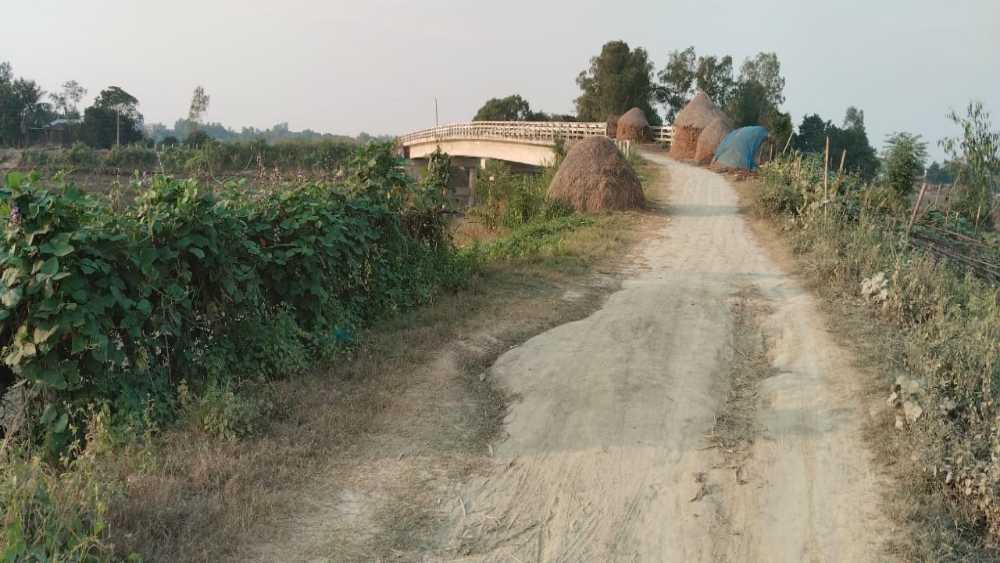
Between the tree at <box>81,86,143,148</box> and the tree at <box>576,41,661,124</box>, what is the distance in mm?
31604

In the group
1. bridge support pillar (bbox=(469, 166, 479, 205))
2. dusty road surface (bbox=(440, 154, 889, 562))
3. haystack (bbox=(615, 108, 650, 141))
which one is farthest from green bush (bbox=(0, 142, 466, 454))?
haystack (bbox=(615, 108, 650, 141))

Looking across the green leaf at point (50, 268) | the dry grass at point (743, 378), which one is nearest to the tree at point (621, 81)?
the dry grass at point (743, 378)

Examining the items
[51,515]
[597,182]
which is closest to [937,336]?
[51,515]

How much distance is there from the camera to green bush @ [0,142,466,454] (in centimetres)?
479

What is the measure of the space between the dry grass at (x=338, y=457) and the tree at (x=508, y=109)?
5825cm

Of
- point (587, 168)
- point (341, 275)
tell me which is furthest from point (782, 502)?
point (587, 168)

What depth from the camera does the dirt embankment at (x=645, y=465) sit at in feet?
14.1

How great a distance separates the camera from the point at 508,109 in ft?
212

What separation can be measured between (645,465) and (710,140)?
2495 centimetres

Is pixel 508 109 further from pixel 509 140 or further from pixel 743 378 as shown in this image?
pixel 743 378

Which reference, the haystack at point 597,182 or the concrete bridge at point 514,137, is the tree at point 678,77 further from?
the haystack at point 597,182

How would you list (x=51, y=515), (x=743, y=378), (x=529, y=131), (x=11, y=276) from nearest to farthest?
(x=51, y=515)
(x=11, y=276)
(x=743, y=378)
(x=529, y=131)

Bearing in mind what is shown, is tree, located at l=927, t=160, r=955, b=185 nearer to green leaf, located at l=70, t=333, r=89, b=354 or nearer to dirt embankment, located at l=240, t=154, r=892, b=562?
dirt embankment, located at l=240, t=154, r=892, b=562

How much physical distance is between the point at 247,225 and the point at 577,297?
443cm
